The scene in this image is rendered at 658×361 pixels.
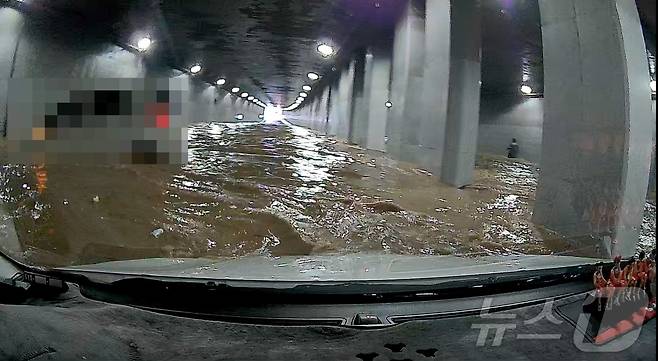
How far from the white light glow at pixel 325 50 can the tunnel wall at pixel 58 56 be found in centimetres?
50

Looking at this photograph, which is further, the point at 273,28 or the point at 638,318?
the point at 273,28

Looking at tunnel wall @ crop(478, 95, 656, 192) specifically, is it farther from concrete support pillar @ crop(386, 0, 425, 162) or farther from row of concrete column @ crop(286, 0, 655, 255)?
concrete support pillar @ crop(386, 0, 425, 162)

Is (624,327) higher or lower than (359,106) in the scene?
lower

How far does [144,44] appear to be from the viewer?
1650 millimetres

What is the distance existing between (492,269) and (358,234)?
0.45 m

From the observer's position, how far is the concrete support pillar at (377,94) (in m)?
1.88

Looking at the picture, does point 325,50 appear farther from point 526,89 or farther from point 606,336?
point 606,336

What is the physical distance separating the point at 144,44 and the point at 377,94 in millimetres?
810

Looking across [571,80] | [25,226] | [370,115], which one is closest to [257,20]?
[370,115]

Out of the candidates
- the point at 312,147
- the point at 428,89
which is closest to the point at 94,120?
the point at 312,147

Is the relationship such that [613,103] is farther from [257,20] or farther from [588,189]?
[257,20]

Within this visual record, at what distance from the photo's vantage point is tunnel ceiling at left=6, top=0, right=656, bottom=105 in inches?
64.4

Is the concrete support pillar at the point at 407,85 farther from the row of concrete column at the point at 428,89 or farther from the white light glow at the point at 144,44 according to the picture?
the white light glow at the point at 144,44

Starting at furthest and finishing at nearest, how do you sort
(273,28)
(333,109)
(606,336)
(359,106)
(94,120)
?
Result: 1. (333,109)
2. (359,106)
3. (273,28)
4. (94,120)
5. (606,336)
